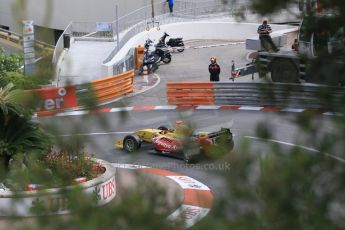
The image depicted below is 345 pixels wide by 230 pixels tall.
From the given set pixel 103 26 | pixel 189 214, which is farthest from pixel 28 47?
pixel 103 26

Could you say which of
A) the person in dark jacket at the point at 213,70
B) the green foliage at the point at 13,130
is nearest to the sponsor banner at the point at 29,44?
the green foliage at the point at 13,130

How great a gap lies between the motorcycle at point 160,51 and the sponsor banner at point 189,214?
2395 cm

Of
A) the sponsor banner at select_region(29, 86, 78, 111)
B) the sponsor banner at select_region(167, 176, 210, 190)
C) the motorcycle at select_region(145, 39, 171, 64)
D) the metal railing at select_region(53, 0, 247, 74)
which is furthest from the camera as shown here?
the metal railing at select_region(53, 0, 247, 74)

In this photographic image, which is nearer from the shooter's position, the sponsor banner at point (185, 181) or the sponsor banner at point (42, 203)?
the sponsor banner at point (42, 203)

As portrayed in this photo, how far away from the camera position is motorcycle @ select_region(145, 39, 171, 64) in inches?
1103

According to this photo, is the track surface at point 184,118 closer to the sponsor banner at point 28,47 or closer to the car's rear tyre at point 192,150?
the car's rear tyre at point 192,150

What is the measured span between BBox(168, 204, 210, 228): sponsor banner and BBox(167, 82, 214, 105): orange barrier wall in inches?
650

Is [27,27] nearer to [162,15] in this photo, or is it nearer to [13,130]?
[13,130]

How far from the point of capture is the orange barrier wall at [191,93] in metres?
20.8

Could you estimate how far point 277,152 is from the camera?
Answer: 3916 millimetres

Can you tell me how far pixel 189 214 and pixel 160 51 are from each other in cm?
2472

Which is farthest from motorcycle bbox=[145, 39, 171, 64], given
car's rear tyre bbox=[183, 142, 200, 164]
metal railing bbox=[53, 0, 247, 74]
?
car's rear tyre bbox=[183, 142, 200, 164]

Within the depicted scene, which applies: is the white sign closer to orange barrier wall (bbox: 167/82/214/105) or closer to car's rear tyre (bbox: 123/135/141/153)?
car's rear tyre (bbox: 123/135/141/153)

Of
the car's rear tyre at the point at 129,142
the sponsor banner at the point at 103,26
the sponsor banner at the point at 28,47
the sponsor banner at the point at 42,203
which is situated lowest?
the car's rear tyre at the point at 129,142
